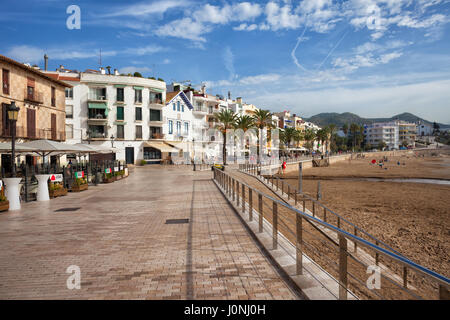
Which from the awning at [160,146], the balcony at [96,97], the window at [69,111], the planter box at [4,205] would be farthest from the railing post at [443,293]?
the window at [69,111]

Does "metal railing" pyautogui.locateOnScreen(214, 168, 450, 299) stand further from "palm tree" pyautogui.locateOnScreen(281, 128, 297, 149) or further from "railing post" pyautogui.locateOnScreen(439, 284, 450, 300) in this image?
"palm tree" pyautogui.locateOnScreen(281, 128, 297, 149)

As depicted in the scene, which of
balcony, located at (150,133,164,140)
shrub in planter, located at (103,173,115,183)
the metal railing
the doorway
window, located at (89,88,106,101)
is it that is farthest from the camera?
balcony, located at (150,133,164,140)

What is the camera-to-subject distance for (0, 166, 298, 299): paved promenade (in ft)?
13.2

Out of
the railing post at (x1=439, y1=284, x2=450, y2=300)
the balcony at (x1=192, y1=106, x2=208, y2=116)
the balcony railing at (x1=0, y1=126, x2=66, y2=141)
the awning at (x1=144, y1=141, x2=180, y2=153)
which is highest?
the balcony at (x1=192, y1=106, x2=208, y2=116)

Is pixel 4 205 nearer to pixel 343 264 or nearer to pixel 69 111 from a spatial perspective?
pixel 343 264

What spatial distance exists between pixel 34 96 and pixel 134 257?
85.7 ft

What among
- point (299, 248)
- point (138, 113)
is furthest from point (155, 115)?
point (299, 248)

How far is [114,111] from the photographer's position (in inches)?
1725

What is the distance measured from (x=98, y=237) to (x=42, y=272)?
81.7 inches

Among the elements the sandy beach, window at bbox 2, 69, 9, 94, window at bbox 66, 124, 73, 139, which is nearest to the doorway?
window at bbox 66, 124, 73, 139

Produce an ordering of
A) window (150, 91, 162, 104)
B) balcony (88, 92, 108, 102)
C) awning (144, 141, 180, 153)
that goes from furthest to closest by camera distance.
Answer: window (150, 91, 162, 104) → awning (144, 141, 180, 153) → balcony (88, 92, 108, 102)

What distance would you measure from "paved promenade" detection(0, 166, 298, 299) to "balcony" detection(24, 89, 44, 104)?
19039 mm
